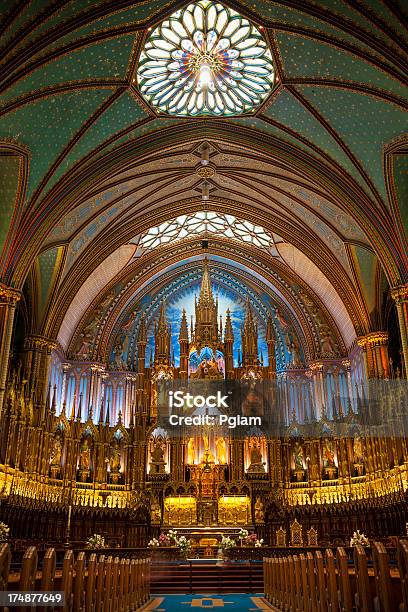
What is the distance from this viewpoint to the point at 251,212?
26.5m

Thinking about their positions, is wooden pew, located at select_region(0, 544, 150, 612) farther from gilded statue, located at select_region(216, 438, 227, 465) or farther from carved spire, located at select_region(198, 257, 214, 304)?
carved spire, located at select_region(198, 257, 214, 304)

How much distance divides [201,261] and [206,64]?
13213 mm

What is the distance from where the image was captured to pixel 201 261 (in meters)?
31.3

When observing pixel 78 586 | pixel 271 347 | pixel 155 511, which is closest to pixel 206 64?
pixel 271 347

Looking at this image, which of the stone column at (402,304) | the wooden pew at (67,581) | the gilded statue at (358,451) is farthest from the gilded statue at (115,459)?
the wooden pew at (67,581)

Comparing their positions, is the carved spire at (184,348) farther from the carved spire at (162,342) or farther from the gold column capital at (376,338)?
the gold column capital at (376,338)

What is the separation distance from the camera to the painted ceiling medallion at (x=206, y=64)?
1778cm

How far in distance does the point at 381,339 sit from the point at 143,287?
12883 mm

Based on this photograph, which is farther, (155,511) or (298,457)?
(298,457)

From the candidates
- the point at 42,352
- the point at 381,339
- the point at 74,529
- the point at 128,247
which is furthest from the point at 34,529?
the point at 381,339

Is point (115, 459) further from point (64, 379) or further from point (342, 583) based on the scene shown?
point (342, 583)

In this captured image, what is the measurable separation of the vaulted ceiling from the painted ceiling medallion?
551mm

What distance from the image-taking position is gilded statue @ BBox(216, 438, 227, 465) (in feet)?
85.7

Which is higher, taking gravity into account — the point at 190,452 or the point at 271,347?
the point at 271,347
